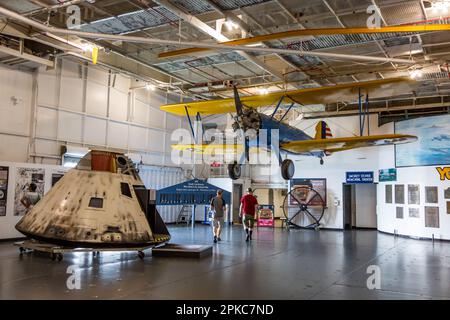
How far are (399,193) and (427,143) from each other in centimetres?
225

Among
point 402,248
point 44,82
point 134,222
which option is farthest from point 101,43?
point 402,248

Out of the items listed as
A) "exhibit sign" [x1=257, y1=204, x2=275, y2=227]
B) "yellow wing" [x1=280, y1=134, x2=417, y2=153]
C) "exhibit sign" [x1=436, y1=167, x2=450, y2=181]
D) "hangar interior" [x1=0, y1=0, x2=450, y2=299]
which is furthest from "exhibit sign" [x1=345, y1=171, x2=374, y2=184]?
"yellow wing" [x1=280, y1=134, x2=417, y2=153]

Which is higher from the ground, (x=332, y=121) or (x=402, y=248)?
(x=332, y=121)

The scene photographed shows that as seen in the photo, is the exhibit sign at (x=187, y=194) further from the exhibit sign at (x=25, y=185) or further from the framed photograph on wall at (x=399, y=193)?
the framed photograph on wall at (x=399, y=193)

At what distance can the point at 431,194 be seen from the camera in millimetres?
14016

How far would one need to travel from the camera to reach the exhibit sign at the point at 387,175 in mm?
15644

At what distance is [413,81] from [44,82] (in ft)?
37.6

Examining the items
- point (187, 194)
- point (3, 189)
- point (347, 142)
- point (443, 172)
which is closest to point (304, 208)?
point (187, 194)

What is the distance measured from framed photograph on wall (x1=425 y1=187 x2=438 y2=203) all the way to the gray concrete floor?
13.4 ft

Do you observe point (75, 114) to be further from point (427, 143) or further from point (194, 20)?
point (427, 143)

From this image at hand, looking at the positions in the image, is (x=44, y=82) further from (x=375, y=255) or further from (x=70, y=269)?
(x=375, y=255)

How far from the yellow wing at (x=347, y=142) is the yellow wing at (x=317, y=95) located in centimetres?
123

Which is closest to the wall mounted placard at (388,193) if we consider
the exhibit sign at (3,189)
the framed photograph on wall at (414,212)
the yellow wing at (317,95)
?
the framed photograph on wall at (414,212)

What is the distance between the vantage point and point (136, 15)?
935 centimetres
